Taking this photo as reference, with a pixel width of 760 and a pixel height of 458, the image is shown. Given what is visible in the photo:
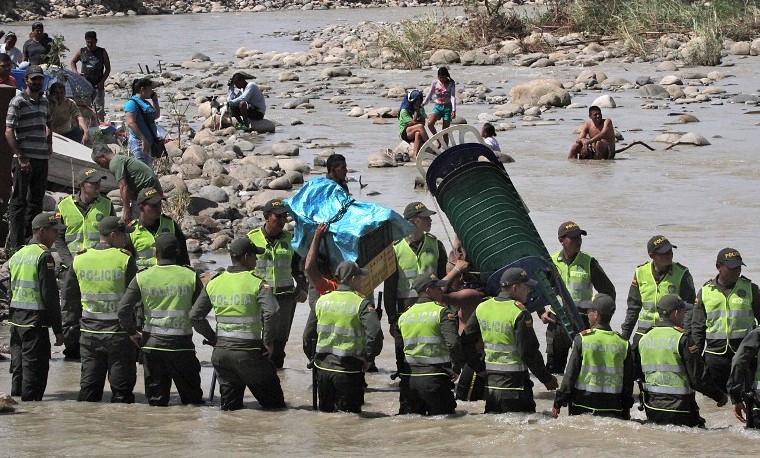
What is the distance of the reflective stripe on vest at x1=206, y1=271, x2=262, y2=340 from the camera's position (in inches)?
391

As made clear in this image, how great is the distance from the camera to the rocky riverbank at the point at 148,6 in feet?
219

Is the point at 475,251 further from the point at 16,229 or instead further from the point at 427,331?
the point at 16,229

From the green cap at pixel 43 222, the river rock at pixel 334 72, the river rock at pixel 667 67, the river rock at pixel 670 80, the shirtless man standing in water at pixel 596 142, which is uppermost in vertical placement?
the river rock at pixel 667 67

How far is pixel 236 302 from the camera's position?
9.93 m

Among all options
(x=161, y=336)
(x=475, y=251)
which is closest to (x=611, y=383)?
(x=475, y=251)

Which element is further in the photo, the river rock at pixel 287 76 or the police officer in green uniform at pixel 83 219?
the river rock at pixel 287 76

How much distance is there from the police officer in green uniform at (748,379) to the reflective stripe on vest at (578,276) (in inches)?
82.9

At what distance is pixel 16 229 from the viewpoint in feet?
47.4

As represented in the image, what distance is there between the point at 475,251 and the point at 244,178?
31.3 ft

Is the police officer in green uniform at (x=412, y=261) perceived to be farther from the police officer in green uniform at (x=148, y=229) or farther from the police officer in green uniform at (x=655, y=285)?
the police officer in green uniform at (x=148, y=229)

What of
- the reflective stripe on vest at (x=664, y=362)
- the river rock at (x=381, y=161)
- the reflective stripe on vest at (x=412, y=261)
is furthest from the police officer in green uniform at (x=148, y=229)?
the river rock at (x=381, y=161)

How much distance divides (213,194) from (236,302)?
904 cm

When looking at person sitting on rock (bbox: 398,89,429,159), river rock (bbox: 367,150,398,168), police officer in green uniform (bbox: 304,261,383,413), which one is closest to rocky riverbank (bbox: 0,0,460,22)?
person sitting on rock (bbox: 398,89,429,159)

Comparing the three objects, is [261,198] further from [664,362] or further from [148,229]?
[664,362]
